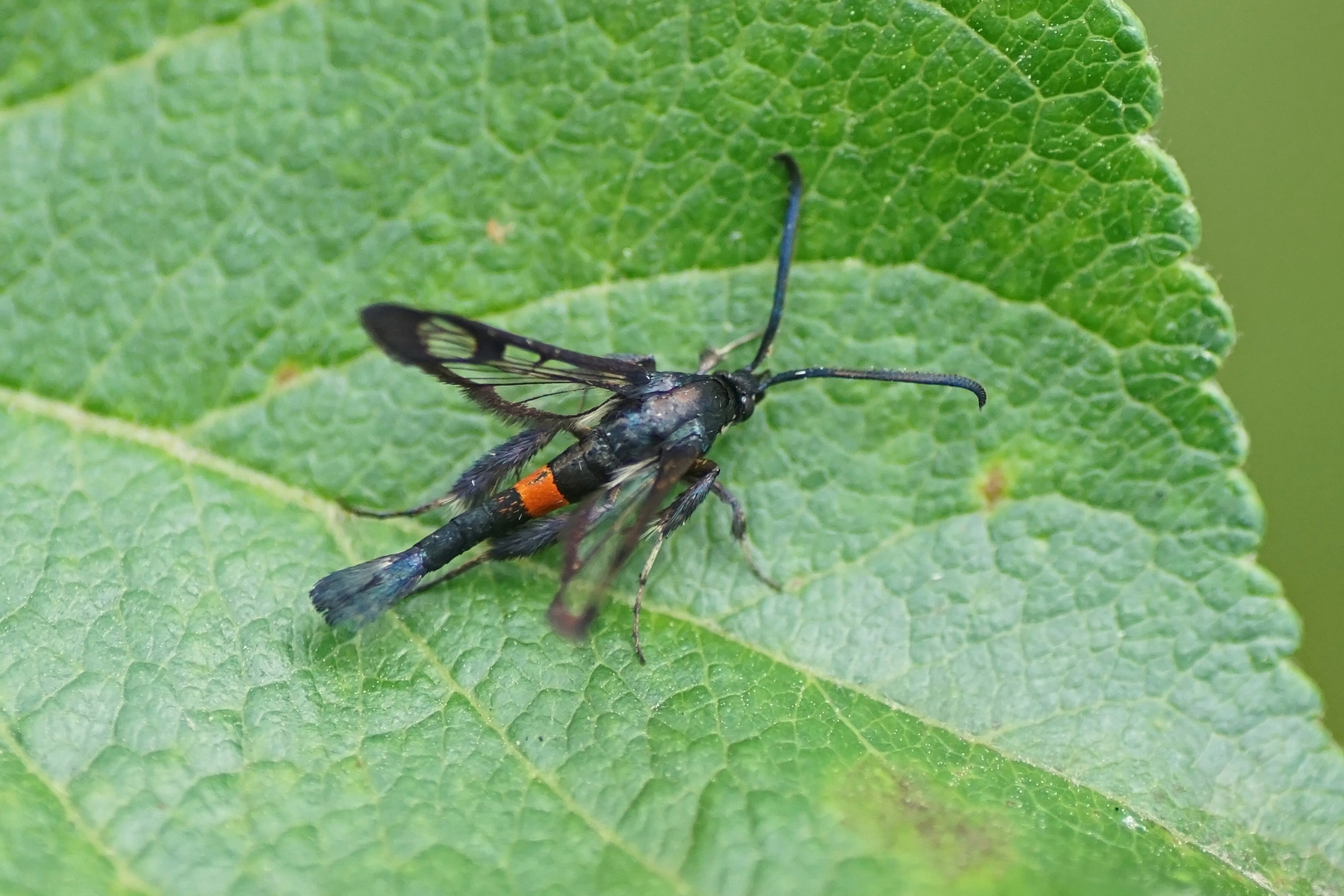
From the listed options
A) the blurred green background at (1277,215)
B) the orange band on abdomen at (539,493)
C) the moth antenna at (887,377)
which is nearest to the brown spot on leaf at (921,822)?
the moth antenna at (887,377)

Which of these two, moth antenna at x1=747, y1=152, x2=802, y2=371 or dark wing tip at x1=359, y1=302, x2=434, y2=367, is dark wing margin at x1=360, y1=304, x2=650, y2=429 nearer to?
dark wing tip at x1=359, y1=302, x2=434, y2=367

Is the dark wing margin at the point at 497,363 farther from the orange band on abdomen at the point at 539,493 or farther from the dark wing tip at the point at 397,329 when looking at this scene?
the orange band on abdomen at the point at 539,493

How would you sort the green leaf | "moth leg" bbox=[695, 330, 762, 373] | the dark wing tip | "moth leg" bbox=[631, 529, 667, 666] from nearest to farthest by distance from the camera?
the green leaf → the dark wing tip → "moth leg" bbox=[631, 529, 667, 666] → "moth leg" bbox=[695, 330, 762, 373]

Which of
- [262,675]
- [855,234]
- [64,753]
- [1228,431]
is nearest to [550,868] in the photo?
[262,675]

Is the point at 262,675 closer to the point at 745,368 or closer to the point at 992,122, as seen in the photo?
the point at 745,368

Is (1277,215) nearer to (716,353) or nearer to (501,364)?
(716,353)

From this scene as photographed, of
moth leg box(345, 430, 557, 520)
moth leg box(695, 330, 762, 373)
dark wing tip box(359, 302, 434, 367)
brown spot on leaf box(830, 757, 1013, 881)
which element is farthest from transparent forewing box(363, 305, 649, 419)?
brown spot on leaf box(830, 757, 1013, 881)
